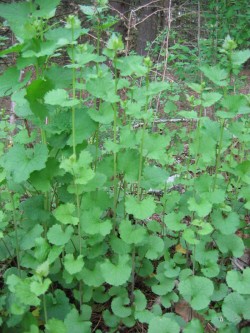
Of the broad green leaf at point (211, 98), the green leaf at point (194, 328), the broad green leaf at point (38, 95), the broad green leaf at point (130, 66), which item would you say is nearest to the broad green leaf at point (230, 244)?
the green leaf at point (194, 328)

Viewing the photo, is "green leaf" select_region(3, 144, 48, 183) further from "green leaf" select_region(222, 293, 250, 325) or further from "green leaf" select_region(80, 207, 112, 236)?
"green leaf" select_region(222, 293, 250, 325)

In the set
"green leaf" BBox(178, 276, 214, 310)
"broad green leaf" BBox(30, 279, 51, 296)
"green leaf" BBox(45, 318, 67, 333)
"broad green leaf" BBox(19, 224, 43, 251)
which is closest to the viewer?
"broad green leaf" BBox(30, 279, 51, 296)

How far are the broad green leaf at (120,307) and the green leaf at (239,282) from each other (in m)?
0.43

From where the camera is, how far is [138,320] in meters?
1.62

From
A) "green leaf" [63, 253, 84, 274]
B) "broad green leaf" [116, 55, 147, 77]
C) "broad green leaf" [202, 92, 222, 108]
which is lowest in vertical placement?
"green leaf" [63, 253, 84, 274]

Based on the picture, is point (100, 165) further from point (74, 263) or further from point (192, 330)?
point (192, 330)

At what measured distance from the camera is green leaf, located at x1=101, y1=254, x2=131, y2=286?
4.55ft

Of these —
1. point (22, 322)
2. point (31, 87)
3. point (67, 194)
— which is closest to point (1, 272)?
point (22, 322)

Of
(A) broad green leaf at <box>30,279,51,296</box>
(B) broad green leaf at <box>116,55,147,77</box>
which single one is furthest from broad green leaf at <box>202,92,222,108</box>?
(A) broad green leaf at <box>30,279,51,296</box>

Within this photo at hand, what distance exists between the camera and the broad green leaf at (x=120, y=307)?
1.53 meters

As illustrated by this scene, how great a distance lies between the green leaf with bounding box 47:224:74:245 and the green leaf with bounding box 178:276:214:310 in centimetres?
49

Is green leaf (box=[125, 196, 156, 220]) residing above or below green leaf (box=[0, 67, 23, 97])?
below

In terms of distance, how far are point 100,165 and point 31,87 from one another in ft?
1.48

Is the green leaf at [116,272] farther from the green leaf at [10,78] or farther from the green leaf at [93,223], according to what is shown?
the green leaf at [10,78]
